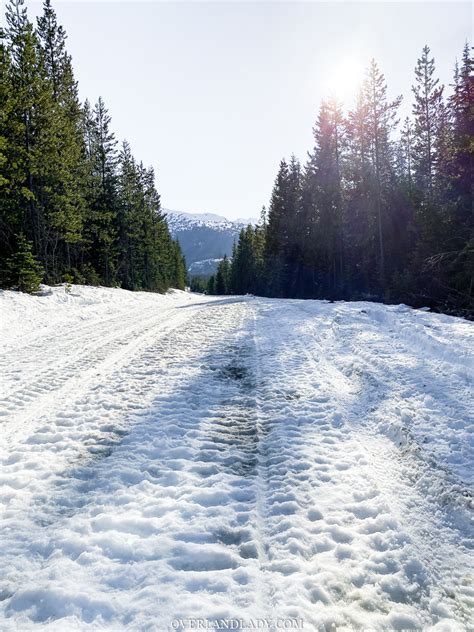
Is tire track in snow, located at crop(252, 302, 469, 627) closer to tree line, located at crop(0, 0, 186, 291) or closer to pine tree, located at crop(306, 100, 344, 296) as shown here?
tree line, located at crop(0, 0, 186, 291)

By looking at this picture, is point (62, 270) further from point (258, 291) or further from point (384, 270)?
point (258, 291)

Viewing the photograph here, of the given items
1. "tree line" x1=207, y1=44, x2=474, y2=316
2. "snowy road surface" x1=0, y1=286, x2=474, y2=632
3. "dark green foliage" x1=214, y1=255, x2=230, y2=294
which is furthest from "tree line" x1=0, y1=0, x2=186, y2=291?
"dark green foliage" x1=214, y1=255, x2=230, y2=294

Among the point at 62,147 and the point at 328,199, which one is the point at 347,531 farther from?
the point at 328,199

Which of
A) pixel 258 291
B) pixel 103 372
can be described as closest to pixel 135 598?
pixel 103 372

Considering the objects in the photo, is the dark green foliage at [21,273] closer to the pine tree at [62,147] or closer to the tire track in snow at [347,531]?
the pine tree at [62,147]

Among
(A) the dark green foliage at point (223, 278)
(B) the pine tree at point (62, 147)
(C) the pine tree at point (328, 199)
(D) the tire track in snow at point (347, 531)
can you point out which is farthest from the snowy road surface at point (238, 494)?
(A) the dark green foliage at point (223, 278)

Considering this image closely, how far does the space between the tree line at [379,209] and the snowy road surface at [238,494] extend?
40.9 feet

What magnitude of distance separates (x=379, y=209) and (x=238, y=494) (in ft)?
84.8

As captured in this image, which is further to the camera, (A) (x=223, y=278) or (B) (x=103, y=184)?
(A) (x=223, y=278)

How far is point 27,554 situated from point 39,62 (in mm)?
22092

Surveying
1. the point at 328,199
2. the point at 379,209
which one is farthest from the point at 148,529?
the point at 328,199

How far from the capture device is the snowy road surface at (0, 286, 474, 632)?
2.14 meters

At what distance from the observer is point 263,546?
2549 mm

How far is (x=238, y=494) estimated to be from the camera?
312 centimetres
